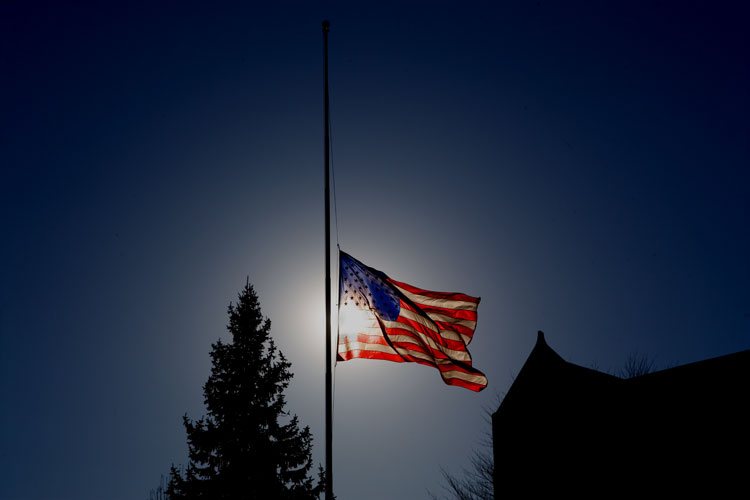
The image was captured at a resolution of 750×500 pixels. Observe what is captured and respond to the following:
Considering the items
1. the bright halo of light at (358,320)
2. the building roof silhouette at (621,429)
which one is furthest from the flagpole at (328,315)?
the building roof silhouette at (621,429)

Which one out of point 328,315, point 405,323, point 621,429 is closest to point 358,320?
point 405,323

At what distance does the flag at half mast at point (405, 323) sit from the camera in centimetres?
1026

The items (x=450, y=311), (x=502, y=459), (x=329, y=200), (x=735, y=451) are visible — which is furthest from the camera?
(x=502, y=459)

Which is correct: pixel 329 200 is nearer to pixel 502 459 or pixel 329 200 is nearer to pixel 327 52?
pixel 327 52

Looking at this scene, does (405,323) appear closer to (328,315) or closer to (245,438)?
(328,315)

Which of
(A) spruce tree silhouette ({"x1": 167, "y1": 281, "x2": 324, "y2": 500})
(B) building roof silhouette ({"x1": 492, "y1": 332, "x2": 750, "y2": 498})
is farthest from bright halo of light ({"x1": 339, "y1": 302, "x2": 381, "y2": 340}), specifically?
(A) spruce tree silhouette ({"x1": 167, "y1": 281, "x2": 324, "y2": 500})

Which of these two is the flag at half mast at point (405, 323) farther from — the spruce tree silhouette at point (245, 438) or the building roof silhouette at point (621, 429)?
the spruce tree silhouette at point (245, 438)

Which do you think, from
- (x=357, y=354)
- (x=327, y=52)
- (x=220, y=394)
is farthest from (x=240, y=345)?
(x=327, y=52)

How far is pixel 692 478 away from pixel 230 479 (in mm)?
13766

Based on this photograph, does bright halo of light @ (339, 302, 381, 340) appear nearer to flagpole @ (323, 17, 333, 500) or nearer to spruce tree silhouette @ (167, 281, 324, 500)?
flagpole @ (323, 17, 333, 500)

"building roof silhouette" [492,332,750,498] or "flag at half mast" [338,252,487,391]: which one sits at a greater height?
"flag at half mast" [338,252,487,391]

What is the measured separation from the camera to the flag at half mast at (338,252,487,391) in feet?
33.7

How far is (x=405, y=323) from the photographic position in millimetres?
10523

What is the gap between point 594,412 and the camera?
10055 millimetres
